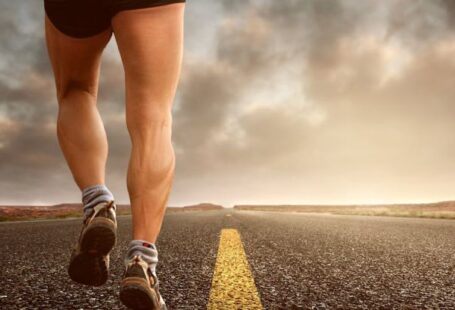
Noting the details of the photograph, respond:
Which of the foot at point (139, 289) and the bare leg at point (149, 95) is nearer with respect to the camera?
the foot at point (139, 289)

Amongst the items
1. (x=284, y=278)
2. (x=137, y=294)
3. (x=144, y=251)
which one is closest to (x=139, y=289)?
(x=137, y=294)

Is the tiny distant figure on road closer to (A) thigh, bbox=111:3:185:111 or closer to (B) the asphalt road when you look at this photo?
(A) thigh, bbox=111:3:185:111

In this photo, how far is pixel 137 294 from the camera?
124 cm

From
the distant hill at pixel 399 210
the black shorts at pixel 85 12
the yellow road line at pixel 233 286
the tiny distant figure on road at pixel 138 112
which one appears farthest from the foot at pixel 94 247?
the distant hill at pixel 399 210

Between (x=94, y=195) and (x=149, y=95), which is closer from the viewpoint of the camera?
(x=149, y=95)

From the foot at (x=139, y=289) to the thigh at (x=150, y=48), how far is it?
26.5 inches

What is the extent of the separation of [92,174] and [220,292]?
0.85m

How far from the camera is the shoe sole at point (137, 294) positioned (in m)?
1.24

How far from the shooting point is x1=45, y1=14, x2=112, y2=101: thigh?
174cm

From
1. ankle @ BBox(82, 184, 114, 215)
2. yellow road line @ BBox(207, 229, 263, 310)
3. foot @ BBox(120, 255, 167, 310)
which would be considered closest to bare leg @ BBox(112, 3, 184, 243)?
foot @ BBox(120, 255, 167, 310)

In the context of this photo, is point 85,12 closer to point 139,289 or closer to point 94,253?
point 94,253

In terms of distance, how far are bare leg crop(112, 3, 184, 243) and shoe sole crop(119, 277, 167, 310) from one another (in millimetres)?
207

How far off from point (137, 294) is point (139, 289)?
0.02m

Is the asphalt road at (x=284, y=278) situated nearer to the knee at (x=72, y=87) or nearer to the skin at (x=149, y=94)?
the skin at (x=149, y=94)
